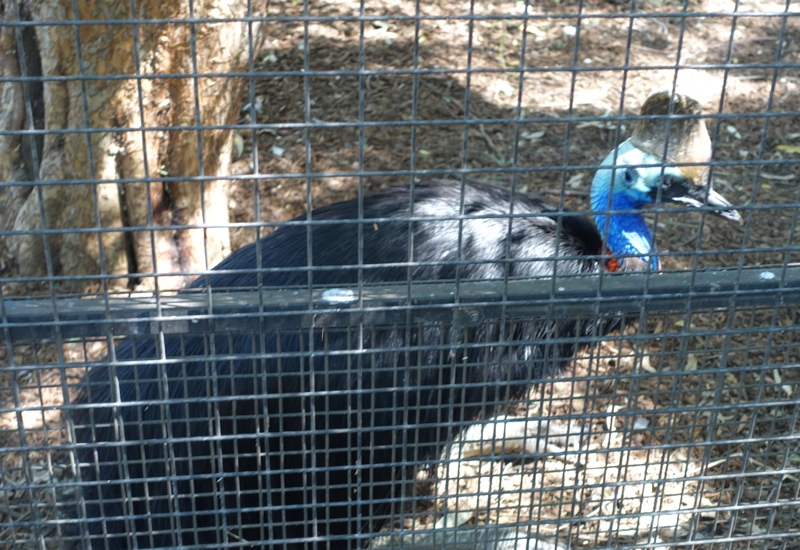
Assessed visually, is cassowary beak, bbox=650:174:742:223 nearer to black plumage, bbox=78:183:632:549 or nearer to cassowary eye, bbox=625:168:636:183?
cassowary eye, bbox=625:168:636:183

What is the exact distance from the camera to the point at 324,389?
222cm

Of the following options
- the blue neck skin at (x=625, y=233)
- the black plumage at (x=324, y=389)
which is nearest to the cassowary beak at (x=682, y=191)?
the blue neck skin at (x=625, y=233)

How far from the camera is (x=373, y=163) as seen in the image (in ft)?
A: 14.2

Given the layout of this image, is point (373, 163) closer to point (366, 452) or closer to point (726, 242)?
point (726, 242)

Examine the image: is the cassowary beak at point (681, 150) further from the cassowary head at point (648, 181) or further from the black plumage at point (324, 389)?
the black plumage at point (324, 389)

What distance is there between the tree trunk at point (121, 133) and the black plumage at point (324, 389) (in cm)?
56

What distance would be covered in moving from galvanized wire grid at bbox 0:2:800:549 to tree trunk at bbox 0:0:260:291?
0.33 m

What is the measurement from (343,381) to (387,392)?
14 centimetres

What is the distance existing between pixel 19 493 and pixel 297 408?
133cm

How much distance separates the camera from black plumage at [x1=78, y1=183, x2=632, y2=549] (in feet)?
6.61

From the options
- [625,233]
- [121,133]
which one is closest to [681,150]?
[625,233]

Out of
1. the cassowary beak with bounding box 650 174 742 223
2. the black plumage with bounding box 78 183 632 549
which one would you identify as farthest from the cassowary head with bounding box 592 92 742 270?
the black plumage with bounding box 78 183 632 549

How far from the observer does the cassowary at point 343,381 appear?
73.0 inches

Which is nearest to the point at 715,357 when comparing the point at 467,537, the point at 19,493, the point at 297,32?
the point at 467,537
